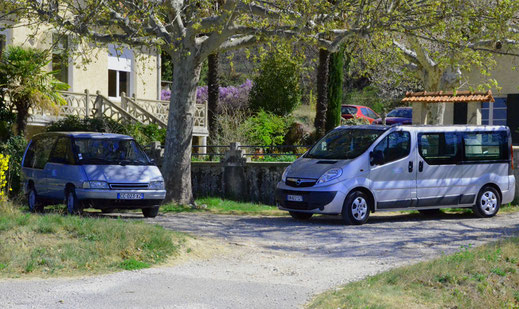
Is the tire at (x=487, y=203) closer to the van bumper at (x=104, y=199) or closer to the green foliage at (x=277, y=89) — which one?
the van bumper at (x=104, y=199)

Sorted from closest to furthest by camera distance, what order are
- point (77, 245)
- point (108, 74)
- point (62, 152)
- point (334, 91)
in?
point (77, 245)
point (62, 152)
point (334, 91)
point (108, 74)

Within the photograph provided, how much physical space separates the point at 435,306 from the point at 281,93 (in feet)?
88.0

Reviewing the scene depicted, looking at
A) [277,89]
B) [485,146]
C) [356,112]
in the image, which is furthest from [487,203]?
[356,112]

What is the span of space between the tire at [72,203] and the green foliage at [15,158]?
5187 mm

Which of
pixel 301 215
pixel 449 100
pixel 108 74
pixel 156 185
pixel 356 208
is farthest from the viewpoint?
pixel 108 74

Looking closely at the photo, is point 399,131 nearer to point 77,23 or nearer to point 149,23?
point 149,23

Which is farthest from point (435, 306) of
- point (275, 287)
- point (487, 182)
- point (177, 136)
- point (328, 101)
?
point (328, 101)

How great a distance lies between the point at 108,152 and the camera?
53.1 feet

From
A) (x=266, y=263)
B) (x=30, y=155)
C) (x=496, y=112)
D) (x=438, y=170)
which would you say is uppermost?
(x=496, y=112)

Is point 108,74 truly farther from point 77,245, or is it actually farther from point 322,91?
point 77,245

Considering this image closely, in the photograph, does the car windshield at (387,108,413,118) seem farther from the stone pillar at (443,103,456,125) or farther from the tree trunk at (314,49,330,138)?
the tree trunk at (314,49,330,138)

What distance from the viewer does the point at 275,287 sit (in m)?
9.21

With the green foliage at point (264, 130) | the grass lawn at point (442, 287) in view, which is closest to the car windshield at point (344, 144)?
the grass lawn at point (442, 287)

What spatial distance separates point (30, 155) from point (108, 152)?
96.4 inches
